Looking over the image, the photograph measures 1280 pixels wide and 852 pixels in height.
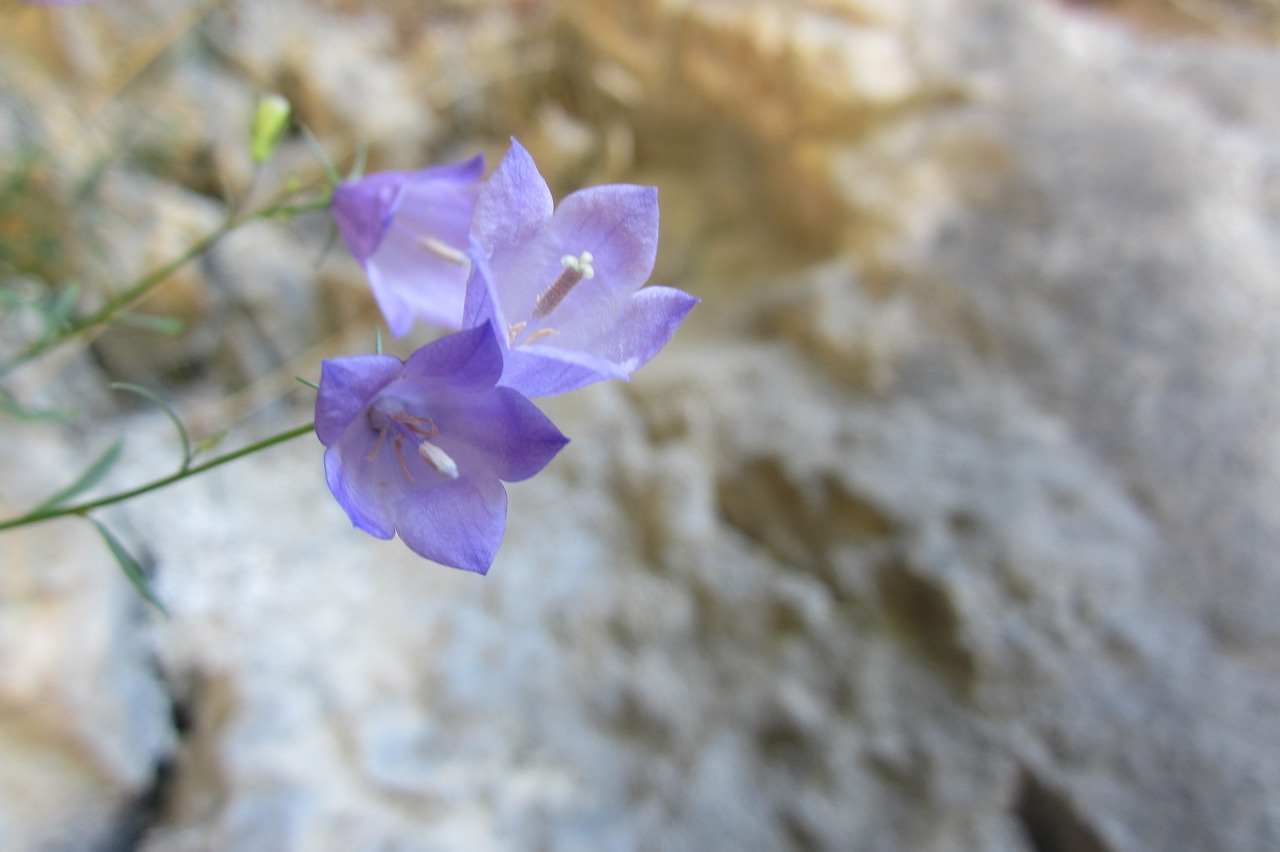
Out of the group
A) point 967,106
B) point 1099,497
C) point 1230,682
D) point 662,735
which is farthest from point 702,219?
point 1230,682

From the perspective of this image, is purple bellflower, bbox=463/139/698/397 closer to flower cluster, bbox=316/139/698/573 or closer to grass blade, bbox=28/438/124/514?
flower cluster, bbox=316/139/698/573

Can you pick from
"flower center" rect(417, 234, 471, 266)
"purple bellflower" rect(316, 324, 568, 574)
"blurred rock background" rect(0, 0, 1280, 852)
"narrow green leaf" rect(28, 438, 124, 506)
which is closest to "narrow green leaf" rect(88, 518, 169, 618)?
"narrow green leaf" rect(28, 438, 124, 506)

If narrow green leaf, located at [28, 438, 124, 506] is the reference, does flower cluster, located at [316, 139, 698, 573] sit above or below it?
above

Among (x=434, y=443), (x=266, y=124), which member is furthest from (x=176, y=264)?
(x=434, y=443)

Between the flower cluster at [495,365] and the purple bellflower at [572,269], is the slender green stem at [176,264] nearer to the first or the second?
the flower cluster at [495,365]

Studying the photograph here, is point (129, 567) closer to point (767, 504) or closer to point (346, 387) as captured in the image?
point (346, 387)

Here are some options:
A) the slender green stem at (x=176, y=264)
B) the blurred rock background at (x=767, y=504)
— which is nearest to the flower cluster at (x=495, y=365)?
the slender green stem at (x=176, y=264)
